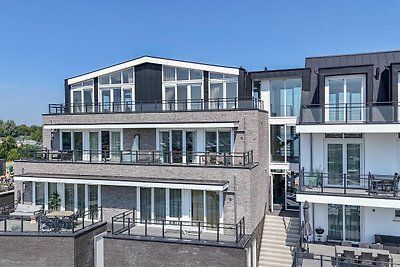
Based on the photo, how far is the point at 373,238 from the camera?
50.8 ft

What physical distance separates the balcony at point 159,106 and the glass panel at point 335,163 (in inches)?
183

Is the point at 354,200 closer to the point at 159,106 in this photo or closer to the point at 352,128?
the point at 352,128

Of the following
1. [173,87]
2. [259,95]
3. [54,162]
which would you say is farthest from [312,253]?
[54,162]

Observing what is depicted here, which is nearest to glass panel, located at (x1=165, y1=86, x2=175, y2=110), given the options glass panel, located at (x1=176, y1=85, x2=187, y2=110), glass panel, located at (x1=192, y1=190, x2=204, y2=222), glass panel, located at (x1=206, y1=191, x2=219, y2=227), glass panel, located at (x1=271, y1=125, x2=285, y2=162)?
glass panel, located at (x1=176, y1=85, x2=187, y2=110)

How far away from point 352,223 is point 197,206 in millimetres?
7505

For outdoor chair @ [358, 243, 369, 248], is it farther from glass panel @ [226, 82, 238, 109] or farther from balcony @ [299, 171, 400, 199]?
glass panel @ [226, 82, 238, 109]

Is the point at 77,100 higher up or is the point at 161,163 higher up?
the point at 77,100

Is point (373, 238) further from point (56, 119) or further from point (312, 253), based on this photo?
point (56, 119)

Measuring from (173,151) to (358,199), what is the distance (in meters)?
9.53

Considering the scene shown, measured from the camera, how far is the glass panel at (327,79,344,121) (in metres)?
16.1

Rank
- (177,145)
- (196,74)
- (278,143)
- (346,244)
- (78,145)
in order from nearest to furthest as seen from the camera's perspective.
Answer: (346,244) < (177,145) < (278,143) < (196,74) < (78,145)

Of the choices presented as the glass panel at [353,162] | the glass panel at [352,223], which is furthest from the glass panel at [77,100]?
the glass panel at [352,223]

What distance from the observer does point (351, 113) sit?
15898mm

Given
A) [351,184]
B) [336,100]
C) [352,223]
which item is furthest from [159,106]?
[352,223]
